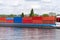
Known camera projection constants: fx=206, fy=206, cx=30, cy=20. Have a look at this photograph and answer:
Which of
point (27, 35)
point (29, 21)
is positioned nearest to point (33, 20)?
point (29, 21)

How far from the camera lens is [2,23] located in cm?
2442

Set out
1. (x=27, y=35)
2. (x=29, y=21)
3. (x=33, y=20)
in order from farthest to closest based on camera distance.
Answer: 1. (x=29, y=21)
2. (x=33, y=20)
3. (x=27, y=35)

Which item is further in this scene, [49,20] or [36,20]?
[36,20]

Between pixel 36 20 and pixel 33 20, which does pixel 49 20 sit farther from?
pixel 33 20

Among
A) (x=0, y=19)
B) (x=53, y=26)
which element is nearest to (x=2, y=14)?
(x=0, y=19)

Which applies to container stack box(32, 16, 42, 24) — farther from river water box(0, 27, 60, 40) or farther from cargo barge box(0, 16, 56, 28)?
river water box(0, 27, 60, 40)

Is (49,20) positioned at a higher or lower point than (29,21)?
higher

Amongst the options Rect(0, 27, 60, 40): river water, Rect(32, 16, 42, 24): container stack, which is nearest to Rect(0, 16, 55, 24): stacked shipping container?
Rect(32, 16, 42, 24): container stack

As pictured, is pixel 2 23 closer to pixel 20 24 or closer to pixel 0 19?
pixel 0 19

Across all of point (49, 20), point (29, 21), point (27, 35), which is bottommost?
point (27, 35)

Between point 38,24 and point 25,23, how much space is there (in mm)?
1798

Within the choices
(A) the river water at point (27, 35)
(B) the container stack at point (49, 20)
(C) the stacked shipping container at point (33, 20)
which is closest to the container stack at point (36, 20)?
(C) the stacked shipping container at point (33, 20)

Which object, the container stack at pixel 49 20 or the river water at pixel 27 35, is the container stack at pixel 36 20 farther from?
the river water at pixel 27 35

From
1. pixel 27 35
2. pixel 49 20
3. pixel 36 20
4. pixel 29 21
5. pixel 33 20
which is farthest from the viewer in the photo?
pixel 29 21
